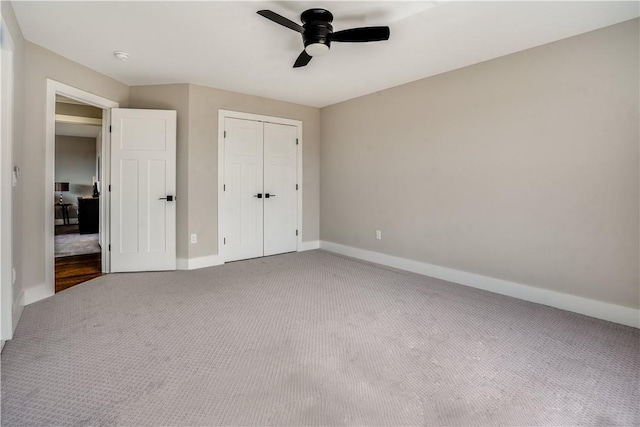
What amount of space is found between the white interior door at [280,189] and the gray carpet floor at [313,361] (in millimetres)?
1825

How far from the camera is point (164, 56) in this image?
10.4 feet

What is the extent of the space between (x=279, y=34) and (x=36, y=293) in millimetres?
3295

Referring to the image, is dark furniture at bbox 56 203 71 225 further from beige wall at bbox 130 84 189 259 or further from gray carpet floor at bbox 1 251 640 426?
gray carpet floor at bbox 1 251 640 426

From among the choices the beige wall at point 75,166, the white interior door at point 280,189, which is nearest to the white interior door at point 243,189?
the white interior door at point 280,189

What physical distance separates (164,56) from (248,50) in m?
0.90

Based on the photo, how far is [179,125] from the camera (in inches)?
160

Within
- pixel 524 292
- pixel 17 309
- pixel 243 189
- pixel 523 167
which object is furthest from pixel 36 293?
pixel 523 167

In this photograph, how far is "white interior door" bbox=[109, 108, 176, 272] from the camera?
3805 millimetres

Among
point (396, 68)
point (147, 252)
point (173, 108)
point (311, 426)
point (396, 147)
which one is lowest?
point (311, 426)

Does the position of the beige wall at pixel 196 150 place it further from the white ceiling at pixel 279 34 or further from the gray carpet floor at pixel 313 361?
the gray carpet floor at pixel 313 361

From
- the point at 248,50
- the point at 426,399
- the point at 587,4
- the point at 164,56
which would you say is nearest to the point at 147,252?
the point at 164,56

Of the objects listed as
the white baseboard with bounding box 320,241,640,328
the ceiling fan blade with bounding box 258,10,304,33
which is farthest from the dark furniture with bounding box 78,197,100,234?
the ceiling fan blade with bounding box 258,10,304,33

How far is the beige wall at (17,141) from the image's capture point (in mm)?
2463

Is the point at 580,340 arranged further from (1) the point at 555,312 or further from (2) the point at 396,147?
(2) the point at 396,147
